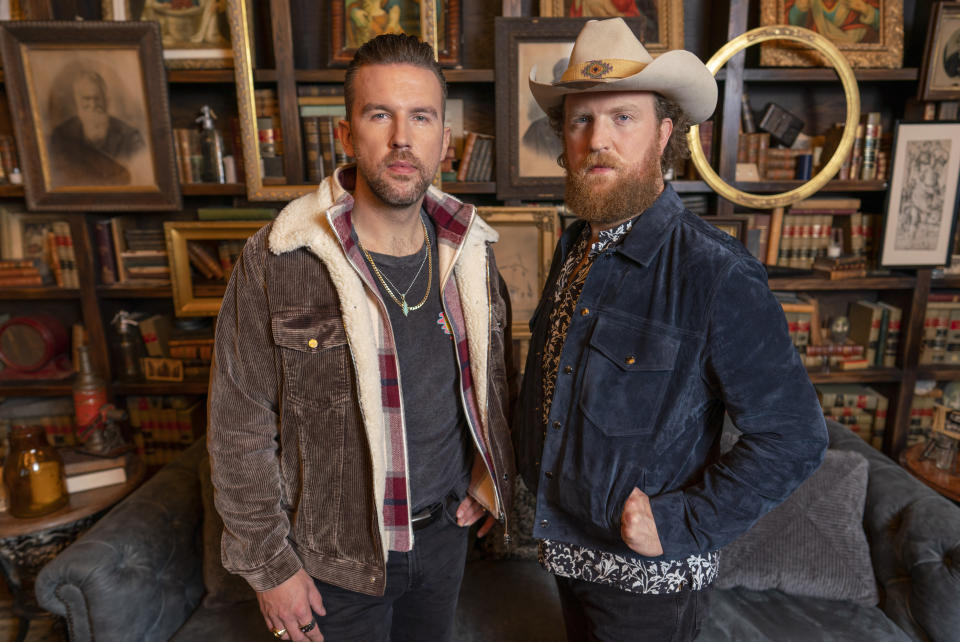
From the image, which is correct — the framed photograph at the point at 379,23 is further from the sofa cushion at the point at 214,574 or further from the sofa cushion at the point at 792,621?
the sofa cushion at the point at 792,621

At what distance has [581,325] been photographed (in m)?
1.16

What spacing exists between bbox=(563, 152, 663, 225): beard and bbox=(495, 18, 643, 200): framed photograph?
1270 millimetres

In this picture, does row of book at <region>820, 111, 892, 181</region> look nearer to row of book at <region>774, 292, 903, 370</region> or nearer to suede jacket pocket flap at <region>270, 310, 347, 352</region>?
row of book at <region>774, 292, 903, 370</region>

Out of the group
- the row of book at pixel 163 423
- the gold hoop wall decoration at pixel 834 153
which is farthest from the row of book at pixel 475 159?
the row of book at pixel 163 423

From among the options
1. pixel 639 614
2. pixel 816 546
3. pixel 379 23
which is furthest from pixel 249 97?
pixel 816 546

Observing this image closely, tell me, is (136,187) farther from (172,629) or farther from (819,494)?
(819,494)

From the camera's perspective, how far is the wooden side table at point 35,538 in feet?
6.29

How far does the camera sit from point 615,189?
113cm

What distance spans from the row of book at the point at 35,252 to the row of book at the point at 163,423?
0.63 m

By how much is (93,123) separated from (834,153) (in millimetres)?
3126

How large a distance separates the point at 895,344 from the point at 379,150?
2.74 metres

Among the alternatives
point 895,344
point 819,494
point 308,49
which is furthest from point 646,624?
point 308,49

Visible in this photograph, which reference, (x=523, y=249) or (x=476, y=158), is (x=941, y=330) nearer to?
(x=523, y=249)

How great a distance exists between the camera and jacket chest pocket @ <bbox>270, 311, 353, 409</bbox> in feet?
3.89
